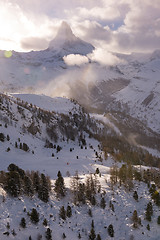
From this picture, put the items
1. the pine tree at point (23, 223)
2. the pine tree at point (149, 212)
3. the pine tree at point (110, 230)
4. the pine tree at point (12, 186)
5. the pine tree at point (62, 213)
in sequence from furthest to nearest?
the pine tree at point (149, 212) → the pine tree at point (12, 186) → the pine tree at point (62, 213) → the pine tree at point (110, 230) → the pine tree at point (23, 223)

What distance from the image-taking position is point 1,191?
110ft

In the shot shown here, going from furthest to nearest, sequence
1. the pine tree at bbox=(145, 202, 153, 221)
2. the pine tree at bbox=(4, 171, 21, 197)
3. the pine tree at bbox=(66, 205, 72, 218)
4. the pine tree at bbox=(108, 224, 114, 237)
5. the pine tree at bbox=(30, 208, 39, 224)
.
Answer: the pine tree at bbox=(145, 202, 153, 221)
the pine tree at bbox=(66, 205, 72, 218)
the pine tree at bbox=(4, 171, 21, 197)
the pine tree at bbox=(108, 224, 114, 237)
the pine tree at bbox=(30, 208, 39, 224)

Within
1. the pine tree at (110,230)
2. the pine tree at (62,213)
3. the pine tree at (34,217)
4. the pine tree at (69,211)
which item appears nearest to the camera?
the pine tree at (34,217)

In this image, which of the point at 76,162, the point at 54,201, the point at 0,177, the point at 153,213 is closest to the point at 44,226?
the point at 54,201

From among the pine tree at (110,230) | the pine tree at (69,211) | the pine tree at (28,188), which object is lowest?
the pine tree at (110,230)

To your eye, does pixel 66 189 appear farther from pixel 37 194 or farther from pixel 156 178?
pixel 156 178

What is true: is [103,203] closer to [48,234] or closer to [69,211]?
[69,211]

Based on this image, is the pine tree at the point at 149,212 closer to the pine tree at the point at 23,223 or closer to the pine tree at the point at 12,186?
the pine tree at the point at 23,223

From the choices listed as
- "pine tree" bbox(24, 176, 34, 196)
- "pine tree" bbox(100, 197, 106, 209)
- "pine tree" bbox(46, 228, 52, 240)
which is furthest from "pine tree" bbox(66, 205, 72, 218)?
"pine tree" bbox(24, 176, 34, 196)

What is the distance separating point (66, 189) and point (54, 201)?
5.29m

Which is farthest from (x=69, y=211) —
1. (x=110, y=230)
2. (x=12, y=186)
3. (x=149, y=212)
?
(x=149, y=212)

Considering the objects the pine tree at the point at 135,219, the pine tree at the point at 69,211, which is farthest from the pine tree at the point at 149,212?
the pine tree at the point at 69,211

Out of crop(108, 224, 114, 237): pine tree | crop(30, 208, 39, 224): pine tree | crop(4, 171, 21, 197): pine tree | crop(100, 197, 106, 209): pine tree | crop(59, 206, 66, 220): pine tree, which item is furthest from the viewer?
crop(100, 197, 106, 209): pine tree

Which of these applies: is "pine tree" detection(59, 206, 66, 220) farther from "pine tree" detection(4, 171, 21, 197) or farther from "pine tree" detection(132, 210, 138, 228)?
"pine tree" detection(132, 210, 138, 228)
